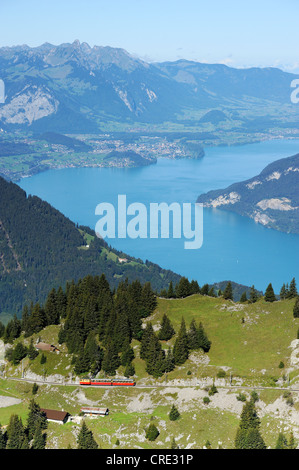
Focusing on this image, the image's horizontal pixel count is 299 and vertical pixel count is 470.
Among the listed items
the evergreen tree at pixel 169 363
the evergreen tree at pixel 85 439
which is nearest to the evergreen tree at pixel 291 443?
the evergreen tree at pixel 85 439

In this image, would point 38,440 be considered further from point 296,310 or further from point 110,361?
point 296,310

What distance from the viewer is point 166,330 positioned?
273ft

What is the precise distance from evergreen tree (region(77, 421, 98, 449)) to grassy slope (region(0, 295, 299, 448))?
1.48 metres

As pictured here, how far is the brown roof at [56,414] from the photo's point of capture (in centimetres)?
6579

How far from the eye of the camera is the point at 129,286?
96875 mm

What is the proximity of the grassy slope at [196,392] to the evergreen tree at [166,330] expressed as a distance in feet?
3.30

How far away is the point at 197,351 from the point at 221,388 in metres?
9.29

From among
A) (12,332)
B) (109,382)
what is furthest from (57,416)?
(12,332)

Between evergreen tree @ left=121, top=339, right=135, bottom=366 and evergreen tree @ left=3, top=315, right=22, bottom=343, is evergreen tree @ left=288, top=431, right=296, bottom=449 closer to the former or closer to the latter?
evergreen tree @ left=121, top=339, right=135, bottom=366

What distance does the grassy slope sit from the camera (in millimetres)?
62469

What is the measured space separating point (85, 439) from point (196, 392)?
55.6 feet

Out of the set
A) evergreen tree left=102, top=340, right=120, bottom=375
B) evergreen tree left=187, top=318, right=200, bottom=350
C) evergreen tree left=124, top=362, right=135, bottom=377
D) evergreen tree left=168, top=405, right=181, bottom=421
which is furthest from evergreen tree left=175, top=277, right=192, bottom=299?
evergreen tree left=168, top=405, right=181, bottom=421

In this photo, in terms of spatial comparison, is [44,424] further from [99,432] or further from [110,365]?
[110,365]

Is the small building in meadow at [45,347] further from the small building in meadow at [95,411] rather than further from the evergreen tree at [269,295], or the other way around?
the evergreen tree at [269,295]
